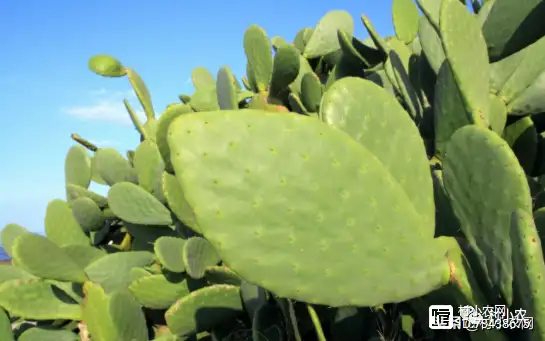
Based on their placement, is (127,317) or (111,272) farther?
(111,272)

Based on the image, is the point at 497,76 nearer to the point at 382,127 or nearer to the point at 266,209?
the point at 382,127

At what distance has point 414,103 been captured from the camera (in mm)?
1832

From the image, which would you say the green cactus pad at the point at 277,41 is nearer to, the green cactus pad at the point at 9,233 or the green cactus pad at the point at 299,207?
Result: the green cactus pad at the point at 9,233

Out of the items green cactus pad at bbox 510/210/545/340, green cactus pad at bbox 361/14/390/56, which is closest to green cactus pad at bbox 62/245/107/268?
green cactus pad at bbox 361/14/390/56

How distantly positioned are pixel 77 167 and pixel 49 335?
0.69 meters

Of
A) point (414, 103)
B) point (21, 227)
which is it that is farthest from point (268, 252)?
point (21, 227)

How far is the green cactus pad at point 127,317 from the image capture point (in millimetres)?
1747

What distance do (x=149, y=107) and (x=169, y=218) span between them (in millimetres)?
640

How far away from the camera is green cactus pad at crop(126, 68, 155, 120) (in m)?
2.48

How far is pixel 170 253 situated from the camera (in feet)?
6.04

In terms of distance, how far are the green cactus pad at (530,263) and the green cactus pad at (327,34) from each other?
149cm

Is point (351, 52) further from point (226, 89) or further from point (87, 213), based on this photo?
point (87, 213)

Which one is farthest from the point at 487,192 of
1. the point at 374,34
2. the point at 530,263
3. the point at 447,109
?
the point at 374,34

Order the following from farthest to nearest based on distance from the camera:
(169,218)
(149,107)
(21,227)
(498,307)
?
(21,227), (149,107), (169,218), (498,307)
